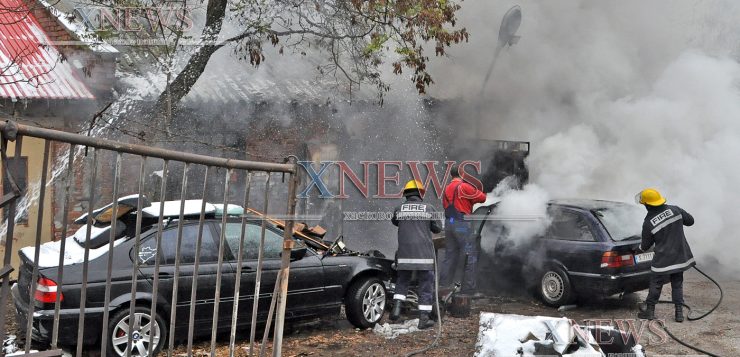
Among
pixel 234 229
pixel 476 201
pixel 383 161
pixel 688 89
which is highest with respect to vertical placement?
pixel 688 89

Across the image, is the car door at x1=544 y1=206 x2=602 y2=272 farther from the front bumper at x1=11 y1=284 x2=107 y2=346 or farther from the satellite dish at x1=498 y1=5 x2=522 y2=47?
the front bumper at x1=11 y1=284 x2=107 y2=346

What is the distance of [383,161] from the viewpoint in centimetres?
1374

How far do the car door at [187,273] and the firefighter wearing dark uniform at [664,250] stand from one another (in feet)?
16.2

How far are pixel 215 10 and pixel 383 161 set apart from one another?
18.2ft

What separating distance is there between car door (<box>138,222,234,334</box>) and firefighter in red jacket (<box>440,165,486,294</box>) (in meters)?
3.42

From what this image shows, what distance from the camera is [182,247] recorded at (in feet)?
20.9

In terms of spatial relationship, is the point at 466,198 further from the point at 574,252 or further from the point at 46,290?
the point at 46,290

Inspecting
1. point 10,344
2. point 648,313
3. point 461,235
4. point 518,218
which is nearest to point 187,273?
point 10,344

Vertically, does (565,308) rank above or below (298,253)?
below

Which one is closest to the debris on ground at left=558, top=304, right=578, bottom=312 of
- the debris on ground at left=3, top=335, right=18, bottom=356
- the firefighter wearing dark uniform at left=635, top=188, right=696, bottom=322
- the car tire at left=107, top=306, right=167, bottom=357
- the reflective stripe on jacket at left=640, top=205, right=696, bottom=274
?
the firefighter wearing dark uniform at left=635, top=188, right=696, bottom=322

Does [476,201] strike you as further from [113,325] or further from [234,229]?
[113,325]

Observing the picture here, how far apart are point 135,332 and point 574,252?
5448 millimetres

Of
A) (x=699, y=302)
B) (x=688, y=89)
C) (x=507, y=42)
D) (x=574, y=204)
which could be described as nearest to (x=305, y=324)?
(x=574, y=204)

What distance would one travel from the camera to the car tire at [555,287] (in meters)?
8.41
